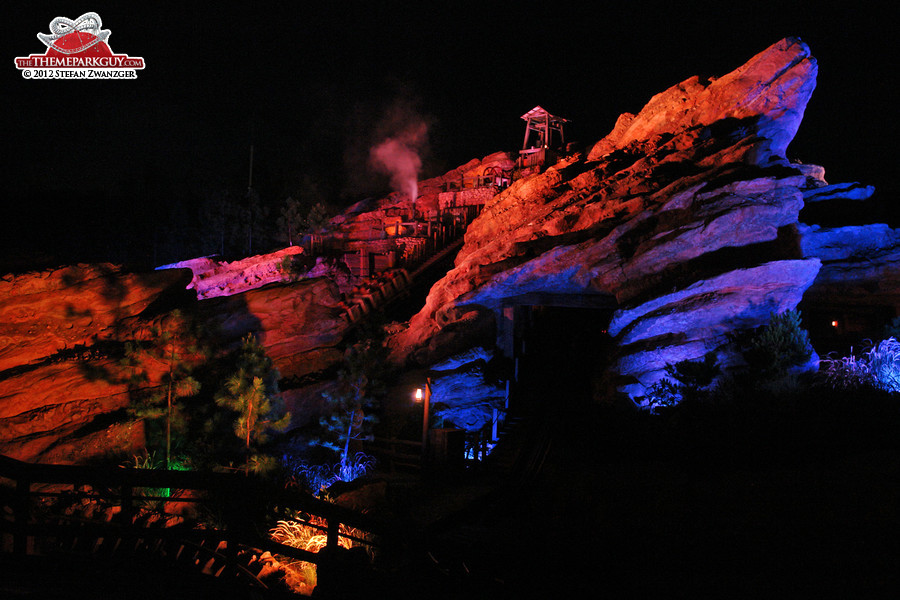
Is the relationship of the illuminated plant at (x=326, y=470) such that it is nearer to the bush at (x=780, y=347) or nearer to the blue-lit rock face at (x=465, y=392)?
the blue-lit rock face at (x=465, y=392)

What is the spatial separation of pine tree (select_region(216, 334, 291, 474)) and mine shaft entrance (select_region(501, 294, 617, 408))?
7.04 meters

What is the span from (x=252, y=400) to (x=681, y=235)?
1024cm

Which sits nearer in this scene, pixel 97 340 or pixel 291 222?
pixel 97 340

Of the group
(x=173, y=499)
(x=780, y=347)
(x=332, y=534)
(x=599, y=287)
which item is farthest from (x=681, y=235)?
(x=173, y=499)

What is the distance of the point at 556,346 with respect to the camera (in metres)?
16.9

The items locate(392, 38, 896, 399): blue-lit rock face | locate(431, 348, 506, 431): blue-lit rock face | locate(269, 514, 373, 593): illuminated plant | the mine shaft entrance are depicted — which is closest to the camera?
locate(269, 514, 373, 593): illuminated plant

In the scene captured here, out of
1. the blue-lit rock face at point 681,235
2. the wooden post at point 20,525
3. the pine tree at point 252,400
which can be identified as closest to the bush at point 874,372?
the blue-lit rock face at point 681,235

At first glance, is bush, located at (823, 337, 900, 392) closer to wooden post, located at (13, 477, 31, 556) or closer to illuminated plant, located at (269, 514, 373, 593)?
illuminated plant, located at (269, 514, 373, 593)

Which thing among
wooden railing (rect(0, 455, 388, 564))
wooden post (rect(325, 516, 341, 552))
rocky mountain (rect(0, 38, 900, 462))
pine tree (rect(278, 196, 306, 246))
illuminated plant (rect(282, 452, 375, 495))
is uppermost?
pine tree (rect(278, 196, 306, 246))

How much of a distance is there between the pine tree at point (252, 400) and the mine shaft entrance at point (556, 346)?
7.04 metres

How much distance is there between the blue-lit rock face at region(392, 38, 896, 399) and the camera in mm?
10758

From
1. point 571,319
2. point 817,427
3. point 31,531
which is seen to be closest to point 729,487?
point 817,427

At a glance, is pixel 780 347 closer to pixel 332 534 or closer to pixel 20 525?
pixel 332 534

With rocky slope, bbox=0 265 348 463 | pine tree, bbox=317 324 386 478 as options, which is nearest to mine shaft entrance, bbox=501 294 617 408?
pine tree, bbox=317 324 386 478
